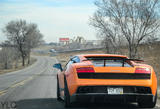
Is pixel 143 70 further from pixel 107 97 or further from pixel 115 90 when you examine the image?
pixel 107 97

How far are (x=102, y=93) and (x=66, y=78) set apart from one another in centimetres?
111

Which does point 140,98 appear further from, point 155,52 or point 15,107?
point 155,52

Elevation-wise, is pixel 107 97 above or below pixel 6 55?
above

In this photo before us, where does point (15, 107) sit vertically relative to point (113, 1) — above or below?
below

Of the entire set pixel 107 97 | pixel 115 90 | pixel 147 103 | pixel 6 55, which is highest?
pixel 115 90

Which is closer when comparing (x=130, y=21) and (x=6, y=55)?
(x=130, y=21)

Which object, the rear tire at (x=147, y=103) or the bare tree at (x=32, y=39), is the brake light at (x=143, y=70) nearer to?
the rear tire at (x=147, y=103)

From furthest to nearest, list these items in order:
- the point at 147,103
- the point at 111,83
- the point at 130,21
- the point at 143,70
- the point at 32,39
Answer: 1. the point at 32,39
2. the point at 130,21
3. the point at 147,103
4. the point at 143,70
5. the point at 111,83

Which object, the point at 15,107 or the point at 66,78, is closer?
the point at 66,78

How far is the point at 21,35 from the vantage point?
8194cm

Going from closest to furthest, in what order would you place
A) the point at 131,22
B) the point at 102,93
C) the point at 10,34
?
the point at 102,93, the point at 131,22, the point at 10,34

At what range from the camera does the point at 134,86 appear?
648 cm

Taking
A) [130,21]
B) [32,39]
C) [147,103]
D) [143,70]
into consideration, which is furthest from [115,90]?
[32,39]

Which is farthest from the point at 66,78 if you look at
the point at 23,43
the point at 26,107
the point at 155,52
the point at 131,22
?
the point at 23,43
